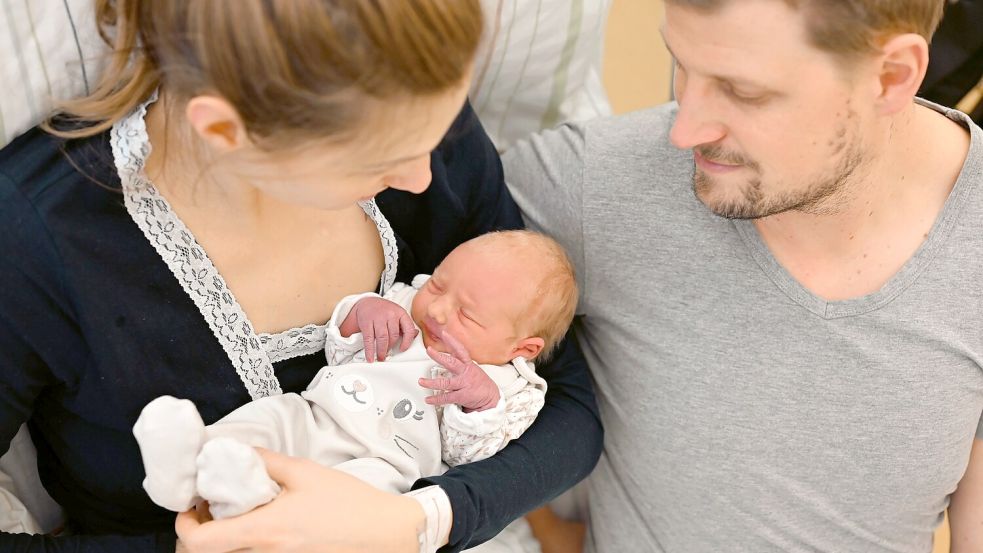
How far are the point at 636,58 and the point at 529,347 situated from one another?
1.07 metres

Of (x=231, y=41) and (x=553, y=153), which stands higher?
(x=231, y=41)

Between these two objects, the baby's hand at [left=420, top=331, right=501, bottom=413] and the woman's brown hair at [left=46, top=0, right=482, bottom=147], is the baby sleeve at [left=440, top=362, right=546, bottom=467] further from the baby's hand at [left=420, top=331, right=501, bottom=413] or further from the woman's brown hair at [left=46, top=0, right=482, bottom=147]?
the woman's brown hair at [left=46, top=0, right=482, bottom=147]

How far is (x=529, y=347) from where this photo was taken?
1306 mm

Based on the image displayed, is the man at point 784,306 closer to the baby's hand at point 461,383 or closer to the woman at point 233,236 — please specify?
the woman at point 233,236

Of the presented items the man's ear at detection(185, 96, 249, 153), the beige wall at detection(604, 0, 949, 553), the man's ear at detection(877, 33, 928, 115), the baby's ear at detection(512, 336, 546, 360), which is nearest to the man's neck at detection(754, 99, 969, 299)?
the man's ear at detection(877, 33, 928, 115)

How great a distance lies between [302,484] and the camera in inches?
41.1

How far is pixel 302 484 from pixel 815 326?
69cm

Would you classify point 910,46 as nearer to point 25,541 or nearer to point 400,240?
point 400,240

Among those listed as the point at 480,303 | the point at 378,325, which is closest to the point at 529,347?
the point at 480,303

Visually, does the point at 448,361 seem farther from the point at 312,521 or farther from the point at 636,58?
→ the point at 636,58

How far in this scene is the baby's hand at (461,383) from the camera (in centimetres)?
115

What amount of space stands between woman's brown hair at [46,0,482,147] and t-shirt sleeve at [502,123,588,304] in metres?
0.48

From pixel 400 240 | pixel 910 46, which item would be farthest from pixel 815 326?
pixel 400 240

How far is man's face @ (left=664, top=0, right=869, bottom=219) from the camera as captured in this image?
3.39 feet
